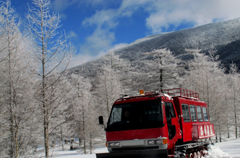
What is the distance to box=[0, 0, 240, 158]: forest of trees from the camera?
7.64 meters

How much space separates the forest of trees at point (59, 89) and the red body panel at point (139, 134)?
1829mm

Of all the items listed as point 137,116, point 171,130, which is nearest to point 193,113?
point 171,130

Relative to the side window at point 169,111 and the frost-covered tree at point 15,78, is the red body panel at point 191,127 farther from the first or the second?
the frost-covered tree at point 15,78

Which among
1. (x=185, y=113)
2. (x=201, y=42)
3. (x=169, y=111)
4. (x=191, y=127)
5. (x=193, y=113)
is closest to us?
(x=169, y=111)

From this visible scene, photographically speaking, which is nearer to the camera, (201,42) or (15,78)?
(15,78)

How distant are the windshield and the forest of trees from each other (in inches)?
68.9

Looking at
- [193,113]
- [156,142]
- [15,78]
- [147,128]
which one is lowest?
[156,142]

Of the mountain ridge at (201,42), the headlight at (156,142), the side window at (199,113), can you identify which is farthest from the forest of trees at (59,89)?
the mountain ridge at (201,42)

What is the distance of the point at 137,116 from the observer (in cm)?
755

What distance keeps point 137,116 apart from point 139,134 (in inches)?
25.9

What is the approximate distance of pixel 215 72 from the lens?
30.7 meters

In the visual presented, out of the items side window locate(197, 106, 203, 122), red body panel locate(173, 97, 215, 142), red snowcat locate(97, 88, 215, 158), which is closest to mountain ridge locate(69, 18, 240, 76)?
side window locate(197, 106, 203, 122)

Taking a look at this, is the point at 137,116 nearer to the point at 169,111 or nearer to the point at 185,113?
the point at 169,111

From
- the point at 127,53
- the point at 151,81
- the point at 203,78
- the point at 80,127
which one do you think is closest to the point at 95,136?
the point at 80,127
